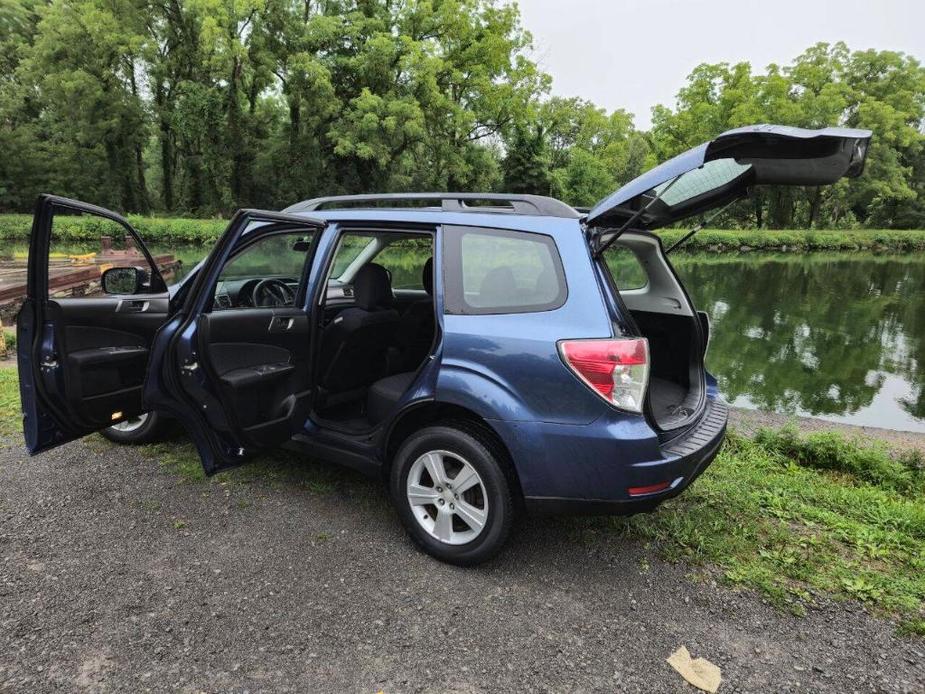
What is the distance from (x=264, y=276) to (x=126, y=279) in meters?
1.05

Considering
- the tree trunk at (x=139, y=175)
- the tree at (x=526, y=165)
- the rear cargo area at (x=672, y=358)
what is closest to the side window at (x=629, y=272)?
the rear cargo area at (x=672, y=358)

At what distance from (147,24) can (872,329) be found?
132 ft

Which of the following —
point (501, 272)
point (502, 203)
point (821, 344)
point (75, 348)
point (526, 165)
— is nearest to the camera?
point (501, 272)

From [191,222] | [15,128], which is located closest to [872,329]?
[191,222]

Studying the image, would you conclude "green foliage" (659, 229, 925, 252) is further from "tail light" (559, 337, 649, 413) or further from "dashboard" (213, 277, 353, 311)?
"tail light" (559, 337, 649, 413)

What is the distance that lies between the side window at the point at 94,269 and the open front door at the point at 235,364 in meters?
0.80

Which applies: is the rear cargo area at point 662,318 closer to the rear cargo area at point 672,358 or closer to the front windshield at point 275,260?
the rear cargo area at point 672,358

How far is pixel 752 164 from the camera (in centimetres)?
254

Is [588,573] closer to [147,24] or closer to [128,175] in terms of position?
[147,24]

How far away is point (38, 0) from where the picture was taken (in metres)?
39.3

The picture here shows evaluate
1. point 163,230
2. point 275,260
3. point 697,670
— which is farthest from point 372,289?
point 163,230

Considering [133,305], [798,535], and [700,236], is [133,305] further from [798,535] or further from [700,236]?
[700,236]

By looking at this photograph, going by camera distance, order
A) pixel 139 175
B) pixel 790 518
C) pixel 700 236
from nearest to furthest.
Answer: pixel 790 518, pixel 700 236, pixel 139 175

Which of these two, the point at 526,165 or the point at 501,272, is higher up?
the point at 526,165
